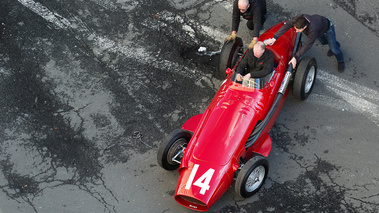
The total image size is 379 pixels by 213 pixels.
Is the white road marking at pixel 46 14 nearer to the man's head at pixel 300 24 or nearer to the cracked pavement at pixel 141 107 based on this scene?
the cracked pavement at pixel 141 107

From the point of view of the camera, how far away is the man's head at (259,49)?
26.6ft

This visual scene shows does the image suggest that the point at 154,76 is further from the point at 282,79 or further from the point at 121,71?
the point at 282,79

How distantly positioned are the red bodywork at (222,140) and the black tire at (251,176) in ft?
0.66

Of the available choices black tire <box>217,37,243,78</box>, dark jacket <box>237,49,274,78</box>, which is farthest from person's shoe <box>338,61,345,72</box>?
black tire <box>217,37,243,78</box>

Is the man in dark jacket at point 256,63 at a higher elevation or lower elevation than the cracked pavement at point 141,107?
higher

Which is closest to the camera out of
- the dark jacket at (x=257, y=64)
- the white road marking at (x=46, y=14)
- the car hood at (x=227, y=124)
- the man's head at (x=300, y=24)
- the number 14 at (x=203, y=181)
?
the number 14 at (x=203, y=181)

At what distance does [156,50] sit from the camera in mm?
10227

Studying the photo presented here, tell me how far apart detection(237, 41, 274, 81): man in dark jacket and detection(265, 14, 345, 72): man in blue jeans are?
0.58 metres

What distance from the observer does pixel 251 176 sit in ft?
25.4

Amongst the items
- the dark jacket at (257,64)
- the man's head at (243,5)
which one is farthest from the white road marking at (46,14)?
the dark jacket at (257,64)

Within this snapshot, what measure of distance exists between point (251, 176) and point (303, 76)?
2123mm

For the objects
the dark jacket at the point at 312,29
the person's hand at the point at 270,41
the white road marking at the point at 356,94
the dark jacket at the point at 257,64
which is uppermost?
the dark jacket at the point at 312,29

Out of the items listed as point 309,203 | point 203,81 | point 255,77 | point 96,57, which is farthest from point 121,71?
point 309,203

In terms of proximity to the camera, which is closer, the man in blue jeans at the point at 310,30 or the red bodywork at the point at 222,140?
the red bodywork at the point at 222,140
